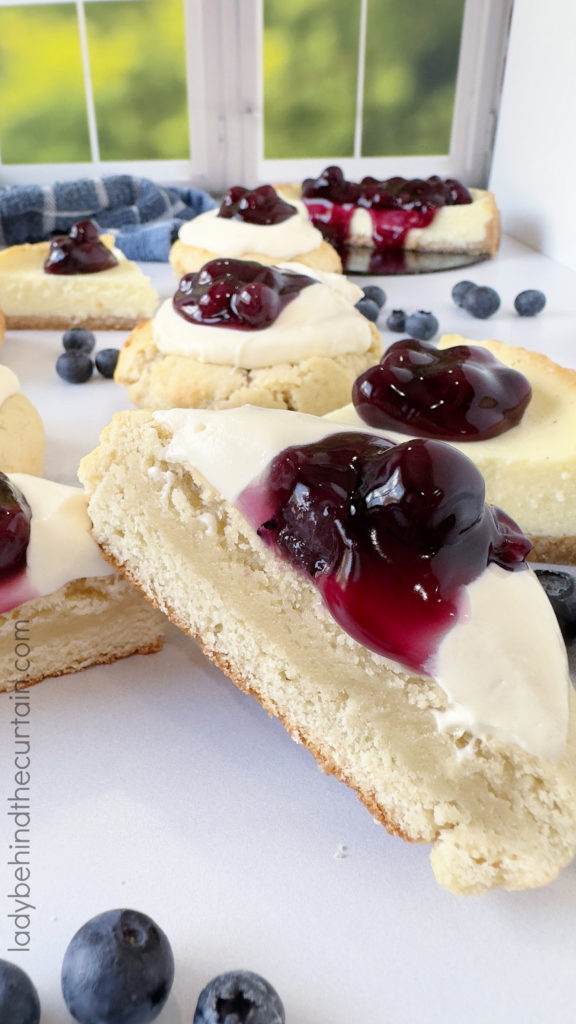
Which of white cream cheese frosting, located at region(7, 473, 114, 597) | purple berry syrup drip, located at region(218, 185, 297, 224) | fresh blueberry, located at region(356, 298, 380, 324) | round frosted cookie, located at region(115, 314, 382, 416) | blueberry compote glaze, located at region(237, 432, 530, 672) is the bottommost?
fresh blueberry, located at region(356, 298, 380, 324)

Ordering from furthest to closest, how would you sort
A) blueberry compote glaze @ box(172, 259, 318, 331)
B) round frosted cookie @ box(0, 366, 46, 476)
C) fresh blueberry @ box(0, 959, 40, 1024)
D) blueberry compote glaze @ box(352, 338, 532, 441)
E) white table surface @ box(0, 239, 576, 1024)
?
1. blueberry compote glaze @ box(172, 259, 318, 331)
2. round frosted cookie @ box(0, 366, 46, 476)
3. blueberry compote glaze @ box(352, 338, 532, 441)
4. white table surface @ box(0, 239, 576, 1024)
5. fresh blueberry @ box(0, 959, 40, 1024)

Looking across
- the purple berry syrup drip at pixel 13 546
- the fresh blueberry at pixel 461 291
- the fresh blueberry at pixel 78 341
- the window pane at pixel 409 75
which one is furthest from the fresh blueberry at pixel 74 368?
the window pane at pixel 409 75

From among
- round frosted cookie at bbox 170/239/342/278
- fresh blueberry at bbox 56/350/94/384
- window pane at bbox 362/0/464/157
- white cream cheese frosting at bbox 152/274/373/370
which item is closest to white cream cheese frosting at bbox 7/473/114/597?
white cream cheese frosting at bbox 152/274/373/370

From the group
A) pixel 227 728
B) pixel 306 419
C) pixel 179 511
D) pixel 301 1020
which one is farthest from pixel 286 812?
pixel 306 419

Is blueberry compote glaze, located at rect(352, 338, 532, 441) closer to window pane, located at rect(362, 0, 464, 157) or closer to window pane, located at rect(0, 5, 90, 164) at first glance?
window pane, located at rect(362, 0, 464, 157)

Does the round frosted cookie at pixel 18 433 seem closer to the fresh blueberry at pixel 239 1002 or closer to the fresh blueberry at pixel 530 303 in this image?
the fresh blueberry at pixel 239 1002

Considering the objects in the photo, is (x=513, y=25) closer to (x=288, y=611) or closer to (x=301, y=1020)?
(x=288, y=611)
